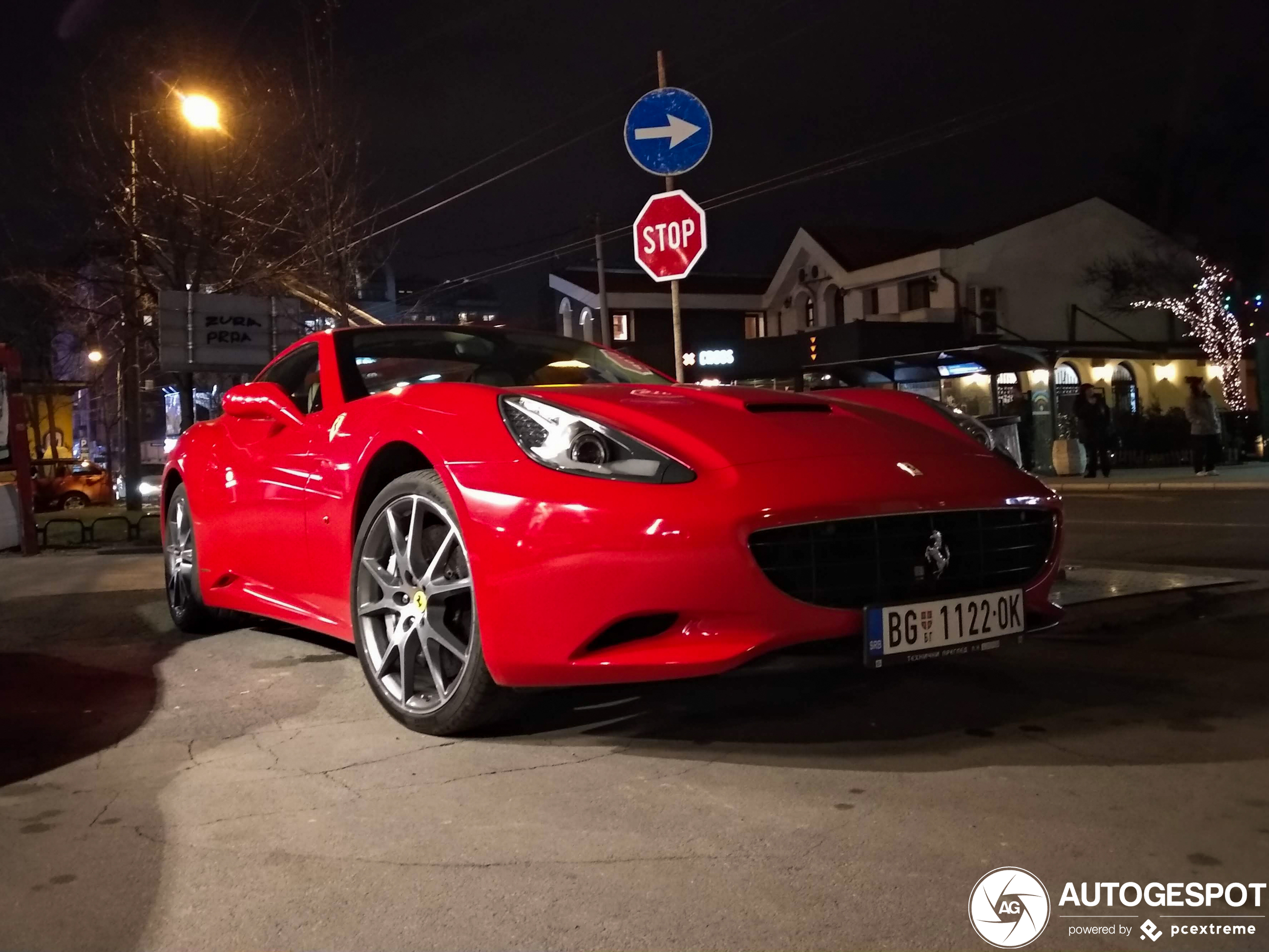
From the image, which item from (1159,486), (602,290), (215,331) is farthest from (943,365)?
(215,331)

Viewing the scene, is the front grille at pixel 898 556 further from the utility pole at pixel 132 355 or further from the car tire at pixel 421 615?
the utility pole at pixel 132 355

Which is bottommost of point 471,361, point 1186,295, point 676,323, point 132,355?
point 471,361

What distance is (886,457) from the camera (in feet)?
11.0

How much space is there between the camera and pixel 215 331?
13992mm

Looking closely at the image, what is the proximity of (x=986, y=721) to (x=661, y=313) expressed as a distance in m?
41.0

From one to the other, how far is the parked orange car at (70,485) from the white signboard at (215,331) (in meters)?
13.5


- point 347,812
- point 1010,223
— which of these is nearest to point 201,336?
point 347,812

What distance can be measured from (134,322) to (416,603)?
15.4m

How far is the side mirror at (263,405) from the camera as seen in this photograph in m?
4.42

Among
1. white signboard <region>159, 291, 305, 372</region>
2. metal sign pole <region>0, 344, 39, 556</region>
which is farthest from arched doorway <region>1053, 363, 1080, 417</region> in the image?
metal sign pole <region>0, 344, 39, 556</region>

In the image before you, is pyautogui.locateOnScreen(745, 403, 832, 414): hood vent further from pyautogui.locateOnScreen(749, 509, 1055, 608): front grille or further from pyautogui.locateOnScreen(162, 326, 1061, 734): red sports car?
pyautogui.locateOnScreen(749, 509, 1055, 608): front grille

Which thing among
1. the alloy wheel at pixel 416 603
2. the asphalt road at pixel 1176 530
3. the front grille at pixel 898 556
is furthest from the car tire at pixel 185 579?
the asphalt road at pixel 1176 530

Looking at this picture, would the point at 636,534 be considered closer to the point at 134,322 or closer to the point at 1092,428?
the point at 134,322

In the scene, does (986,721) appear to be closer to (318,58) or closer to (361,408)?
(361,408)
